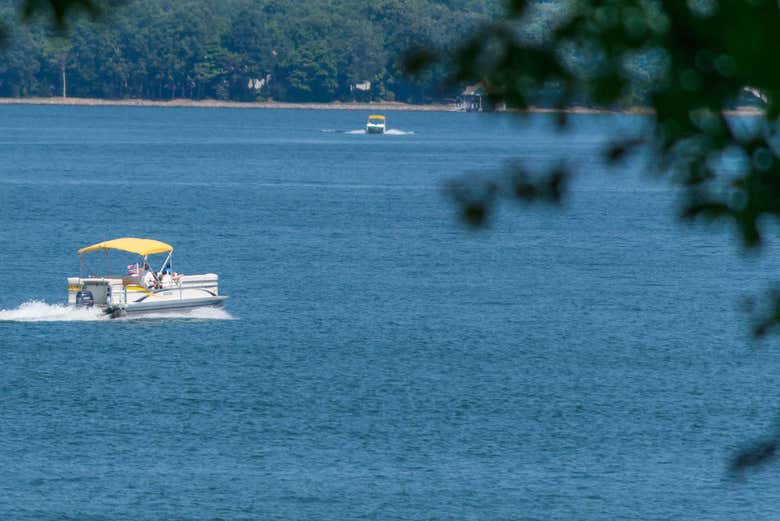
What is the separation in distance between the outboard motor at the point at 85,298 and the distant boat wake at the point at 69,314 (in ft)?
0.65

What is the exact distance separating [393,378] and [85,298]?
625 inches

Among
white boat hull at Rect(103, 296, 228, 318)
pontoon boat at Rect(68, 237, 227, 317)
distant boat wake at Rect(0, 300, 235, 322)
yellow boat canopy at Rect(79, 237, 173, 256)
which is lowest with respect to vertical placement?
distant boat wake at Rect(0, 300, 235, 322)

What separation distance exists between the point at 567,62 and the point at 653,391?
42.0 metres

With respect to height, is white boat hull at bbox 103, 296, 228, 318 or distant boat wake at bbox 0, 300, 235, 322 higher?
white boat hull at bbox 103, 296, 228, 318

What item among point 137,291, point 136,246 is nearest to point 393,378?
point 137,291

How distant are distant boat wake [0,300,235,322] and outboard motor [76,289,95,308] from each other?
0.65ft

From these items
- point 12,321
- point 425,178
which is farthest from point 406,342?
point 425,178

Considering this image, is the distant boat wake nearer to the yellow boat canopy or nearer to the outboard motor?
the outboard motor

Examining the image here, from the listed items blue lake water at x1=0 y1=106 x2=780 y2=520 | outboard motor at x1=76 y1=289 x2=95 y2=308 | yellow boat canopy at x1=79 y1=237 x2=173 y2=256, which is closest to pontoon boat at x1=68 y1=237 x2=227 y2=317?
outboard motor at x1=76 y1=289 x2=95 y2=308

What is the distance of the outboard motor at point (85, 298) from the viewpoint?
193ft

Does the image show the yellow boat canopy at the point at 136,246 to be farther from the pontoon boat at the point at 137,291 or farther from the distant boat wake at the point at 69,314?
the distant boat wake at the point at 69,314

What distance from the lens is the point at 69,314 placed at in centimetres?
5925

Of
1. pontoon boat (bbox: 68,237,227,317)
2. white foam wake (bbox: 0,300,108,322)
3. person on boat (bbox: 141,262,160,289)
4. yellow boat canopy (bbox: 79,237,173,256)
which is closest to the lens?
white foam wake (bbox: 0,300,108,322)

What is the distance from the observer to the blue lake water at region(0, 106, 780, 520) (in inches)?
1437
